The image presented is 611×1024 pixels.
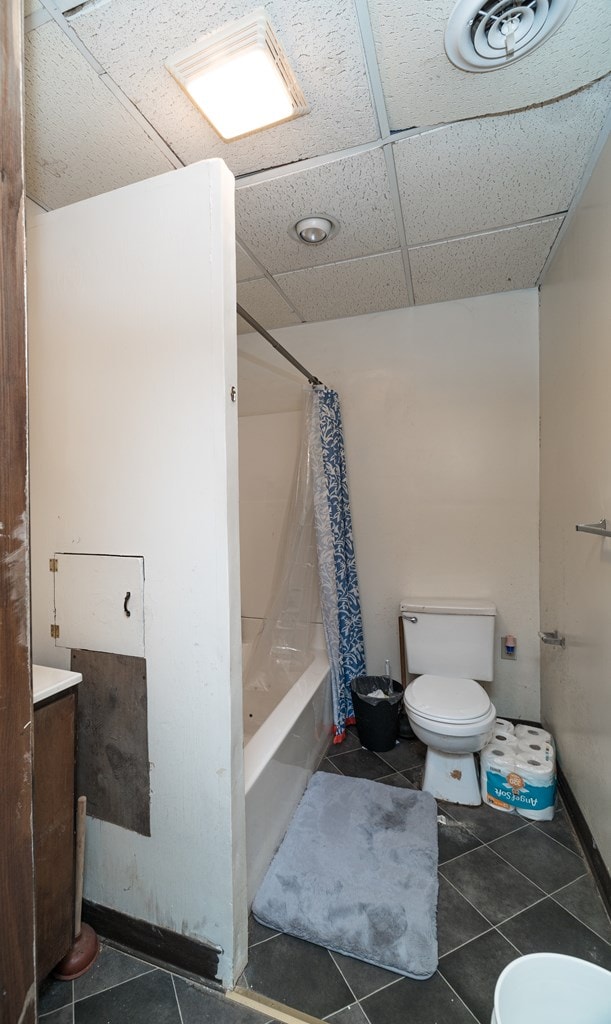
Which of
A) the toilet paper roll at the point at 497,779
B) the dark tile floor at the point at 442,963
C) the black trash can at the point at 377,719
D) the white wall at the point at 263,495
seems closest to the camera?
the dark tile floor at the point at 442,963

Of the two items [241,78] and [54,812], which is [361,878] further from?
[241,78]

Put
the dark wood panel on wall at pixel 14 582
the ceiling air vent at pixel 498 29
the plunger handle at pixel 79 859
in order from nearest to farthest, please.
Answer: the dark wood panel on wall at pixel 14 582 < the ceiling air vent at pixel 498 29 < the plunger handle at pixel 79 859

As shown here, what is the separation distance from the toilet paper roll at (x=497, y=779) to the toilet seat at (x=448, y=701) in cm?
23

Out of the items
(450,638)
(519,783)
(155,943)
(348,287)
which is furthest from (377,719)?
(348,287)

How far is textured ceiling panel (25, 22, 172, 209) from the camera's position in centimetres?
111

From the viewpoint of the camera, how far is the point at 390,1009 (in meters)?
1.11

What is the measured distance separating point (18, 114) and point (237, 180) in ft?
3.99

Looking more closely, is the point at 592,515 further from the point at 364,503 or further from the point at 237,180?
the point at 237,180

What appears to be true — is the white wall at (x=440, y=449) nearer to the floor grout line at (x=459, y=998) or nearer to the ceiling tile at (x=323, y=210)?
the ceiling tile at (x=323, y=210)

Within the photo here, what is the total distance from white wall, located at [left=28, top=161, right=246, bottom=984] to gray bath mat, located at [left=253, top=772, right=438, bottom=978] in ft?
0.94

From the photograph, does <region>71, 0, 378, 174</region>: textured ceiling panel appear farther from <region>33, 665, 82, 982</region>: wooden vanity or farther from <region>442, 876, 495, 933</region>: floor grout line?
<region>442, 876, 495, 933</region>: floor grout line

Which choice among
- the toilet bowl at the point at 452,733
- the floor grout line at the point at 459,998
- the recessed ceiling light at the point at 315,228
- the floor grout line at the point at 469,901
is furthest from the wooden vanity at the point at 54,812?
the recessed ceiling light at the point at 315,228

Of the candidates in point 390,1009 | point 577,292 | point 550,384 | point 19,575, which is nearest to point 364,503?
point 550,384

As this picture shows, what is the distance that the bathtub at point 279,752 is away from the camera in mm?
1400
